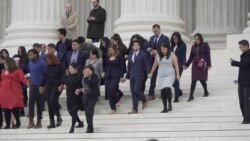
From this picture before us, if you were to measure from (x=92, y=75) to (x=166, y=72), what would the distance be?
2.12 metres

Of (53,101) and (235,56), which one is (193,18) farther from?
(53,101)

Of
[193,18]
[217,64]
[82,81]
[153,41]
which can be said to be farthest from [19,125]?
[193,18]

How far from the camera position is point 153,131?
78.6ft

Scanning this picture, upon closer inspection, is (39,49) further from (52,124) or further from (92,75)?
(92,75)

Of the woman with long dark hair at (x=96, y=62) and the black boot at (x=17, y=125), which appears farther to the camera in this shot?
the woman with long dark hair at (x=96, y=62)

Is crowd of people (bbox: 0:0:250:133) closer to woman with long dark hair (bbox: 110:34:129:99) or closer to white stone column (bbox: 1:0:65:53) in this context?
woman with long dark hair (bbox: 110:34:129:99)

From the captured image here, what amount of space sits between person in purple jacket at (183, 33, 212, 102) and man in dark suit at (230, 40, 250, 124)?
2667 millimetres

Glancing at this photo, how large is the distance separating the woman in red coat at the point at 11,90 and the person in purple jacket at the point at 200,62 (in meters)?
4.33

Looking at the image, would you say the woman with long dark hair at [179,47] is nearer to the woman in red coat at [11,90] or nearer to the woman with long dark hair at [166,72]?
the woman with long dark hair at [166,72]

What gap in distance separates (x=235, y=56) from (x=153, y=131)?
8.34 m

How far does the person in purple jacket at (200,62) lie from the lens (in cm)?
2669

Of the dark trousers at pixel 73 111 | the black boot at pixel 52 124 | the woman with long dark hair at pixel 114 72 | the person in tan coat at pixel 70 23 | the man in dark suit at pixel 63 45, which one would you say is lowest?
the black boot at pixel 52 124

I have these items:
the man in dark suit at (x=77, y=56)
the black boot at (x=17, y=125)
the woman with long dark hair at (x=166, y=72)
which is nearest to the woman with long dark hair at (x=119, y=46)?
the man in dark suit at (x=77, y=56)

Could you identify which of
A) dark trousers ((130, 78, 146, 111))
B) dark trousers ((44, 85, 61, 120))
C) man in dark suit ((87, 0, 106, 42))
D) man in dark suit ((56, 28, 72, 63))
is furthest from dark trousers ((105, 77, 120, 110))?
man in dark suit ((87, 0, 106, 42))
